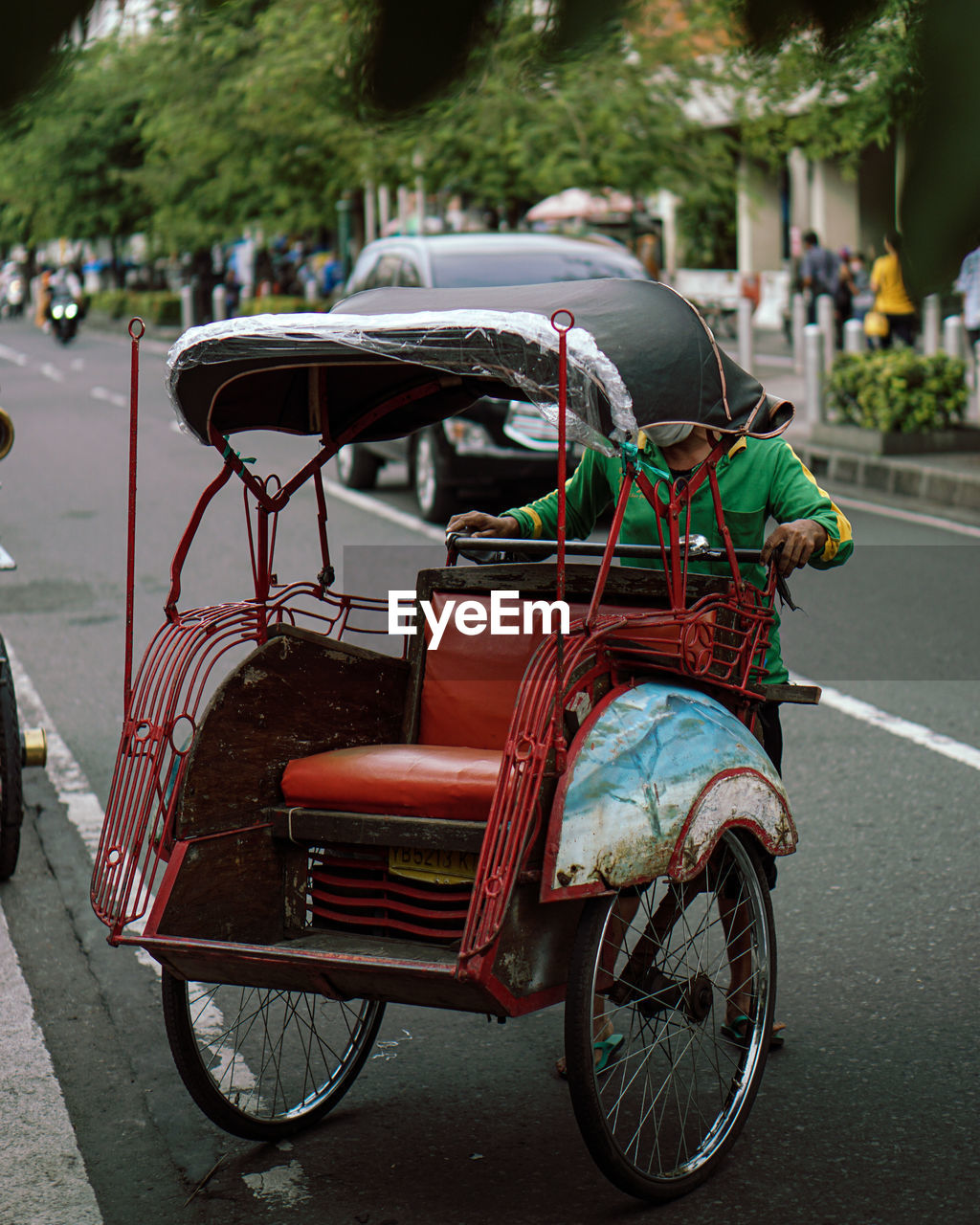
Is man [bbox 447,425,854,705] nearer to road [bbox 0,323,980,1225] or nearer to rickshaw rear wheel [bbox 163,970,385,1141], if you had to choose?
road [bbox 0,323,980,1225]

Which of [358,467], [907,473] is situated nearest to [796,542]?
[907,473]

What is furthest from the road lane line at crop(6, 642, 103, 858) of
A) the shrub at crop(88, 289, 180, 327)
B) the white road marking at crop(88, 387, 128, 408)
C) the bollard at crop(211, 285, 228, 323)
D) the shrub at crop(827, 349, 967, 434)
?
the shrub at crop(88, 289, 180, 327)

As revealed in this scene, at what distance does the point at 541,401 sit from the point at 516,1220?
1.50 m

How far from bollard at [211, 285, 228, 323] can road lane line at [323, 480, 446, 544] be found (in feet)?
80.1

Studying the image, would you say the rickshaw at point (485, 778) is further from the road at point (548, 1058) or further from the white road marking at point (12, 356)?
the white road marking at point (12, 356)

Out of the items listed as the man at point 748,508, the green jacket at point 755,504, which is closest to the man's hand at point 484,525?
the man at point 748,508

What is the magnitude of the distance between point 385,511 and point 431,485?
0.77 meters

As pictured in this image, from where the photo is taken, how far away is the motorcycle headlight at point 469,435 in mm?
11102

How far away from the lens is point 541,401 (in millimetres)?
3207

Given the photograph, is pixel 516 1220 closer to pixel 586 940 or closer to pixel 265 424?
pixel 586 940

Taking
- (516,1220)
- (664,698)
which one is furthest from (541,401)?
(516,1220)

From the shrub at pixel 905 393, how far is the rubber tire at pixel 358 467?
12.7ft

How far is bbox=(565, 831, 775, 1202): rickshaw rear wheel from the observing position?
306 centimetres

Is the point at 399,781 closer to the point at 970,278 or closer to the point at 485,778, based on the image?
the point at 485,778
